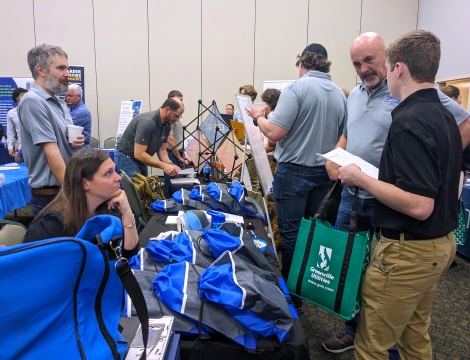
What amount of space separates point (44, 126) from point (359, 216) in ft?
5.52

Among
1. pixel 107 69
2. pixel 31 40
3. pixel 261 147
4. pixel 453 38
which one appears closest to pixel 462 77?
pixel 453 38

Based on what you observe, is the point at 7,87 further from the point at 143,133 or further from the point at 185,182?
the point at 185,182

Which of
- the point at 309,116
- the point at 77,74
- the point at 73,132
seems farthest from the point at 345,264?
the point at 77,74

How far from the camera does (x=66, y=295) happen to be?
30.9 inches

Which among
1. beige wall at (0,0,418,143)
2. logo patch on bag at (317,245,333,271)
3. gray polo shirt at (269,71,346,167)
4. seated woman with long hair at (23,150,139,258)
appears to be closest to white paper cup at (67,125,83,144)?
seated woman with long hair at (23,150,139,258)

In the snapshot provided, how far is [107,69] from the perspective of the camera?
266 inches

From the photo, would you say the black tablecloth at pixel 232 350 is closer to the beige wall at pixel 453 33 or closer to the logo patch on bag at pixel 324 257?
the logo patch on bag at pixel 324 257

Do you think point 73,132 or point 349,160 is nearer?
point 349,160

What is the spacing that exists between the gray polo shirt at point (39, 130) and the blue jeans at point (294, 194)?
131cm

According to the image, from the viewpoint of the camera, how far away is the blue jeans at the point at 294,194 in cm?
217

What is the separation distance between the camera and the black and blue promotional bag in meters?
0.72

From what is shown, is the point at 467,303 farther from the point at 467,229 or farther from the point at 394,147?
the point at 394,147

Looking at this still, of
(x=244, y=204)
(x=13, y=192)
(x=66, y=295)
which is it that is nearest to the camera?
(x=66, y=295)

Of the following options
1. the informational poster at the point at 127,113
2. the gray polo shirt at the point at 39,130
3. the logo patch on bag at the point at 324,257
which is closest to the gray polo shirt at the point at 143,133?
the gray polo shirt at the point at 39,130
